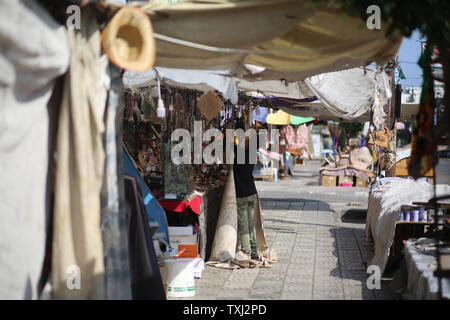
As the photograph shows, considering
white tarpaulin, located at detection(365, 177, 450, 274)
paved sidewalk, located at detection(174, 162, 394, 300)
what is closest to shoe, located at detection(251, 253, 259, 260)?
paved sidewalk, located at detection(174, 162, 394, 300)

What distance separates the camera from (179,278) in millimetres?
6512

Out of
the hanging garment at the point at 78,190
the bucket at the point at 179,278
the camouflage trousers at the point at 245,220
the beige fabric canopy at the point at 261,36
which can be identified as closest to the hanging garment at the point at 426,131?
the beige fabric canopy at the point at 261,36

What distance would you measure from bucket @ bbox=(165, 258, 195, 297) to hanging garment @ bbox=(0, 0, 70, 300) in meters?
2.64

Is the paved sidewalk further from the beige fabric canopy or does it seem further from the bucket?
the beige fabric canopy

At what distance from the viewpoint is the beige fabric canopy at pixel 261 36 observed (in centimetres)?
438

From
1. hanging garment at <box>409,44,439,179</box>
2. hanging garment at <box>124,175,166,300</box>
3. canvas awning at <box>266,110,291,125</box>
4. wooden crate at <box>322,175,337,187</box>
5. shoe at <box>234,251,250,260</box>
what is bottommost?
shoe at <box>234,251,250,260</box>

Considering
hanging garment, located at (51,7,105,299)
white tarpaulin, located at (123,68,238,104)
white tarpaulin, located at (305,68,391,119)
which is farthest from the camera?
white tarpaulin, located at (305,68,391,119)

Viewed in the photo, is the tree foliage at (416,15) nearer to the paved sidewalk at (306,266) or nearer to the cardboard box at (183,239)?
the paved sidewalk at (306,266)

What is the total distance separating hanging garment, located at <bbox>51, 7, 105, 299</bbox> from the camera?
4035 mm

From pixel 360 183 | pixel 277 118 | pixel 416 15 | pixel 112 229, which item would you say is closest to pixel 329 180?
pixel 360 183

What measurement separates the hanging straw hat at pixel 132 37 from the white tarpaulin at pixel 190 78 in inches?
95.5

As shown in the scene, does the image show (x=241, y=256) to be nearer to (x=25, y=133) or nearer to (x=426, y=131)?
(x=426, y=131)

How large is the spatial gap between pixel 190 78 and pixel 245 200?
273 centimetres
